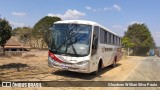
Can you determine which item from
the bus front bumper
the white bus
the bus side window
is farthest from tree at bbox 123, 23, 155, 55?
the bus front bumper

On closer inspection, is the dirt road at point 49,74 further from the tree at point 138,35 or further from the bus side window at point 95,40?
the tree at point 138,35

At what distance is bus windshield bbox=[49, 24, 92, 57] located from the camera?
1492 centimetres

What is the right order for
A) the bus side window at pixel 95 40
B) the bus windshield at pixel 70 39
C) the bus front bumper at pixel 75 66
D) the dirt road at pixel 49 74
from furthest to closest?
the bus side window at pixel 95 40, the bus windshield at pixel 70 39, the bus front bumper at pixel 75 66, the dirt road at pixel 49 74

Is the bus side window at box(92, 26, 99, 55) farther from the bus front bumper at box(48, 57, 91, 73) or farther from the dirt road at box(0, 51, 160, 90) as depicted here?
the dirt road at box(0, 51, 160, 90)

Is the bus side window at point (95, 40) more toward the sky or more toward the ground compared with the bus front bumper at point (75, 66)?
more toward the sky

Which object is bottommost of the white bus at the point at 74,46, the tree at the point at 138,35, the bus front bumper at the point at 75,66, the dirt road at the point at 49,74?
the dirt road at the point at 49,74

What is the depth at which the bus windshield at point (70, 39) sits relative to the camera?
14922 millimetres

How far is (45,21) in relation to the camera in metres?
70.1

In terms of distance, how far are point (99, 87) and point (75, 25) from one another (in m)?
4.06

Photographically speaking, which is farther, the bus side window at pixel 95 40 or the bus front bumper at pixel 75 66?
the bus side window at pixel 95 40

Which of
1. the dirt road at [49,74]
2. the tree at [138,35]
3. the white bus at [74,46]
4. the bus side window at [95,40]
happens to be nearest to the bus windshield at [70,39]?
the white bus at [74,46]

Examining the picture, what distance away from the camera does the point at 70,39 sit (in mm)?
15156

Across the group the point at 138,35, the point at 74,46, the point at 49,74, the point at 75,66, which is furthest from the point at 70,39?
the point at 138,35

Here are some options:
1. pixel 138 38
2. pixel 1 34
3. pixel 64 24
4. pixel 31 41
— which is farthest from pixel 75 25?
pixel 138 38
